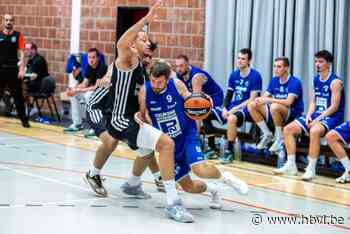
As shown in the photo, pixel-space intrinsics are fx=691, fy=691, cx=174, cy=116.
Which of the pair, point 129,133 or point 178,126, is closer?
point 129,133

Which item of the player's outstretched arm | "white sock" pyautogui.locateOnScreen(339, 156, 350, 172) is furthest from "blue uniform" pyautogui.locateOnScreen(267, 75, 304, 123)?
the player's outstretched arm

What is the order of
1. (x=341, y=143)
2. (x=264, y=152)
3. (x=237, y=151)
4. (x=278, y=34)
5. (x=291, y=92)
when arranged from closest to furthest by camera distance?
(x=341, y=143), (x=291, y=92), (x=237, y=151), (x=264, y=152), (x=278, y=34)

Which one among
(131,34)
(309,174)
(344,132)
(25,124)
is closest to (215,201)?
(131,34)

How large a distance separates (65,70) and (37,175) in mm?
6296

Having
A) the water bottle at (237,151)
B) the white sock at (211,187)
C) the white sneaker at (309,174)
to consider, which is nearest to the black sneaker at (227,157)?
the water bottle at (237,151)

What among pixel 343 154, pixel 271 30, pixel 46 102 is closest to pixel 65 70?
pixel 46 102

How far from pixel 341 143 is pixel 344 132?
137 millimetres

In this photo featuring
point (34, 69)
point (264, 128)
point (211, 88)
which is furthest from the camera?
point (34, 69)

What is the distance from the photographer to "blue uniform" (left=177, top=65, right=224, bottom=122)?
31.5 feet

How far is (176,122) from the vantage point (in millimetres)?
6227

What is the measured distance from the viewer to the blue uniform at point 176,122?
20.2 feet

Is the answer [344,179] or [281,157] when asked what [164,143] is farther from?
[281,157]

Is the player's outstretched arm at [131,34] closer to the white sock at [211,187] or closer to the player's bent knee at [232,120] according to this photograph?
the white sock at [211,187]

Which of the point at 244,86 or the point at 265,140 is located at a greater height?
the point at 244,86
